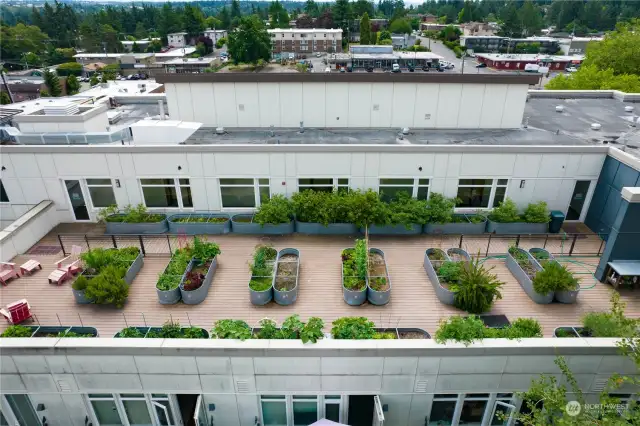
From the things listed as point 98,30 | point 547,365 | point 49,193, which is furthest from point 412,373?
point 98,30

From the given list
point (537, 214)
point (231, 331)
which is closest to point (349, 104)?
point (537, 214)

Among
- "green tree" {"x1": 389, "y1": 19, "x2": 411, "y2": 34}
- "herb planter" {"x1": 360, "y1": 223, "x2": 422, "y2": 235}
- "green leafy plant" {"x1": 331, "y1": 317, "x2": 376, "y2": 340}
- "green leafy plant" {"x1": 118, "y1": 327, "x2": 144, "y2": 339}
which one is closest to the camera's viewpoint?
"green leafy plant" {"x1": 331, "y1": 317, "x2": 376, "y2": 340}

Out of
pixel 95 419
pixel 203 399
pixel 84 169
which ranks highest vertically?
pixel 84 169

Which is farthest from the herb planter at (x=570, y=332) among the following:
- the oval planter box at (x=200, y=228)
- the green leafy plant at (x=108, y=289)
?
the green leafy plant at (x=108, y=289)

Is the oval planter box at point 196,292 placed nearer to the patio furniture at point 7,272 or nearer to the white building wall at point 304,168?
the white building wall at point 304,168

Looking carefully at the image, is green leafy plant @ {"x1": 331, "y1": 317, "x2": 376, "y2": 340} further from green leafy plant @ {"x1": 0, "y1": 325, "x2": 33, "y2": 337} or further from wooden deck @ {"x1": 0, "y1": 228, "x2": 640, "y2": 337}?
green leafy plant @ {"x1": 0, "y1": 325, "x2": 33, "y2": 337}

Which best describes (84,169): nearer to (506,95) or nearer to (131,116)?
(131,116)

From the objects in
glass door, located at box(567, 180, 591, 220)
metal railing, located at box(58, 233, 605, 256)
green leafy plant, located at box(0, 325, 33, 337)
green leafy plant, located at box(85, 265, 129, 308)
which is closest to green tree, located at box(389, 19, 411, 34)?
glass door, located at box(567, 180, 591, 220)

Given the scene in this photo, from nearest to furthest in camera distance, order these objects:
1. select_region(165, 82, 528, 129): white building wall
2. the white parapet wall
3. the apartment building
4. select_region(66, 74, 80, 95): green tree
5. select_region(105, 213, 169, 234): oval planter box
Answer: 1. the white parapet wall
2. select_region(105, 213, 169, 234): oval planter box
3. select_region(165, 82, 528, 129): white building wall
4. select_region(66, 74, 80, 95): green tree
5. the apartment building
